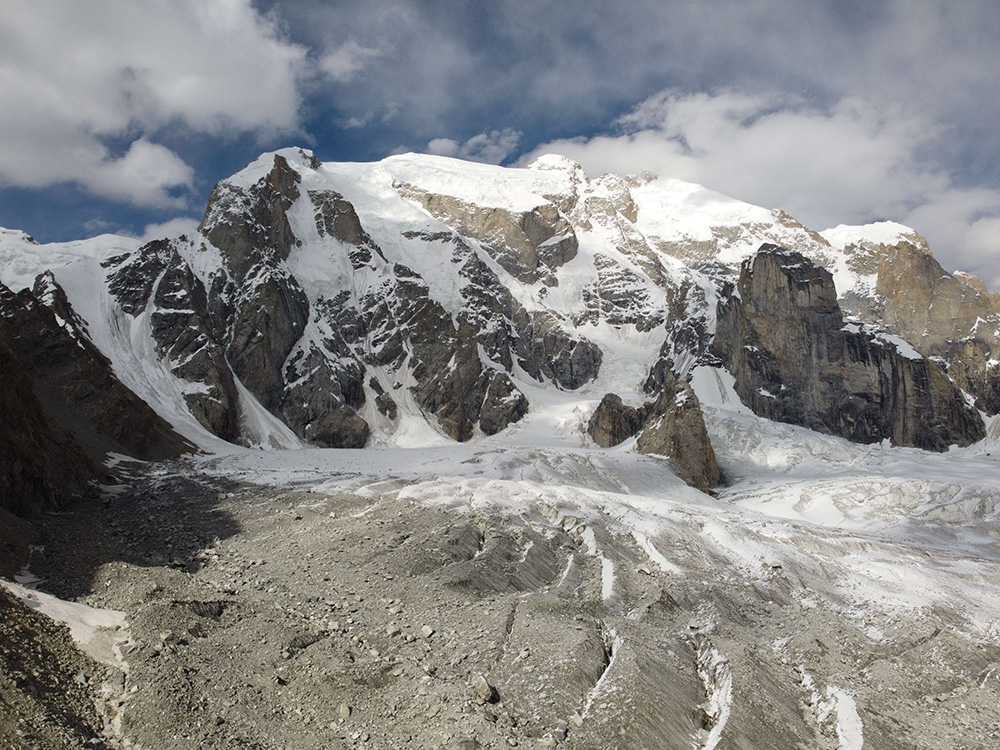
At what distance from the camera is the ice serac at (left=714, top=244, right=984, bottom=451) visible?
155750 millimetres

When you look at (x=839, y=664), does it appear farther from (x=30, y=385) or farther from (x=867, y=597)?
(x=30, y=385)

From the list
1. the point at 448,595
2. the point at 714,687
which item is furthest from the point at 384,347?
the point at 714,687

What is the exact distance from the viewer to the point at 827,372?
6289 inches

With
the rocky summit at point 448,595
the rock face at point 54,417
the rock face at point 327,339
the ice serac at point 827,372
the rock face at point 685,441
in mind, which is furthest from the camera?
the ice serac at point 827,372

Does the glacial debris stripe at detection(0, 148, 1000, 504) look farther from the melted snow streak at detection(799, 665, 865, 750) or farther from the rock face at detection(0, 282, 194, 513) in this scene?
the melted snow streak at detection(799, 665, 865, 750)

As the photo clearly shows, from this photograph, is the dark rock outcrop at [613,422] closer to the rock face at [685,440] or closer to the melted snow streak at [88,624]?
the rock face at [685,440]

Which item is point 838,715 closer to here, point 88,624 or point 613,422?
point 88,624

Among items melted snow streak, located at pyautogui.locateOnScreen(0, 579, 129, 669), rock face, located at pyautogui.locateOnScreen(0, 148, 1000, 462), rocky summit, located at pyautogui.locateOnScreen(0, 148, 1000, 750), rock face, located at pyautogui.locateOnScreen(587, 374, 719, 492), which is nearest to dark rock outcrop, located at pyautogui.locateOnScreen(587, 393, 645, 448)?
rock face, located at pyautogui.locateOnScreen(0, 148, 1000, 462)

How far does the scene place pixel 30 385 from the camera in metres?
39.6

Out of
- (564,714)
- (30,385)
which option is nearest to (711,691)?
(564,714)

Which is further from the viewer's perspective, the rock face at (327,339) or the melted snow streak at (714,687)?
the rock face at (327,339)

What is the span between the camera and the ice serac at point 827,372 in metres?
156

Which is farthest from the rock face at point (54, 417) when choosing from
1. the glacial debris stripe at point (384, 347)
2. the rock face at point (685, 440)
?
the rock face at point (685, 440)

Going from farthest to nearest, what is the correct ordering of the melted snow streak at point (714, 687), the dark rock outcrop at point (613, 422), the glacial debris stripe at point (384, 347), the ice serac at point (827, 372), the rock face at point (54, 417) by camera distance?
1. the ice serac at point (827, 372)
2. the dark rock outcrop at point (613, 422)
3. the glacial debris stripe at point (384, 347)
4. the rock face at point (54, 417)
5. the melted snow streak at point (714, 687)
